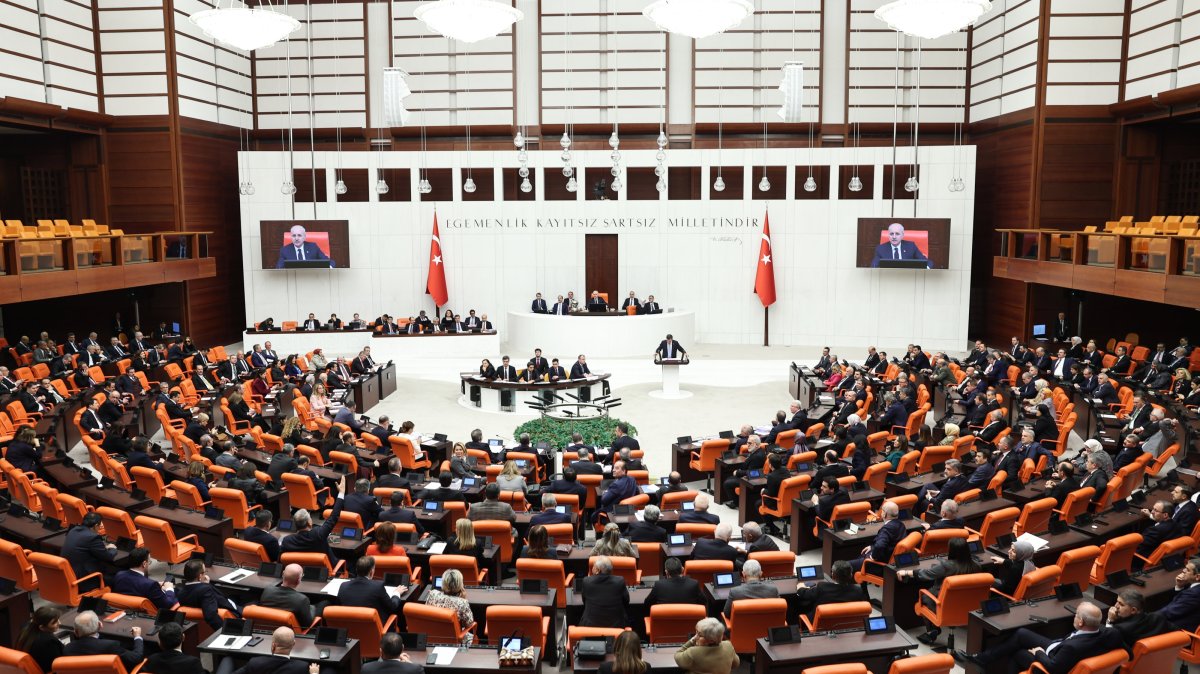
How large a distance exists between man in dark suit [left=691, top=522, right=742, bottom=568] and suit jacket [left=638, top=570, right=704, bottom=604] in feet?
3.07

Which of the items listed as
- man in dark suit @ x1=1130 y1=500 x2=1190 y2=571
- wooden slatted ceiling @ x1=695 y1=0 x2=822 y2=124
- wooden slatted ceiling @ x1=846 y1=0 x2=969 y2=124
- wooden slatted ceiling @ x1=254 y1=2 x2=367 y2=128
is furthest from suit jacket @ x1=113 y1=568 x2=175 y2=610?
wooden slatted ceiling @ x1=846 y1=0 x2=969 y2=124

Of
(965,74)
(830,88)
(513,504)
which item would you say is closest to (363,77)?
(830,88)

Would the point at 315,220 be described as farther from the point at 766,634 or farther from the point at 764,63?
the point at 766,634

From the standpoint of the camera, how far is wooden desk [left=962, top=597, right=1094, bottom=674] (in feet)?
22.1

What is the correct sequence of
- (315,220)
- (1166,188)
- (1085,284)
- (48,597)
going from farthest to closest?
(315,220) → (1166,188) → (1085,284) → (48,597)

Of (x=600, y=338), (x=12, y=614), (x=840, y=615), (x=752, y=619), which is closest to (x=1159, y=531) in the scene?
(x=840, y=615)

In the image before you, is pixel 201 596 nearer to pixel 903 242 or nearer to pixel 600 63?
pixel 903 242

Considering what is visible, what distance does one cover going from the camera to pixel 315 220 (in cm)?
2495

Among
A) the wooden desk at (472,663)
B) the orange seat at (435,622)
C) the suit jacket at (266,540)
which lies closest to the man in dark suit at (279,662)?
the wooden desk at (472,663)

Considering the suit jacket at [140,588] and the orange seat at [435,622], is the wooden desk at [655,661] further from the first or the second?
the suit jacket at [140,588]

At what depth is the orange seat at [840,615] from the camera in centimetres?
668

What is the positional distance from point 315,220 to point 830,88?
15731mm

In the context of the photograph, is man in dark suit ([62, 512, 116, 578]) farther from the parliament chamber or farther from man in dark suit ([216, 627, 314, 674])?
man in dark suit ([216, 627, 314, 674])

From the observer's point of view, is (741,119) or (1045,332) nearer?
(1045,332)
